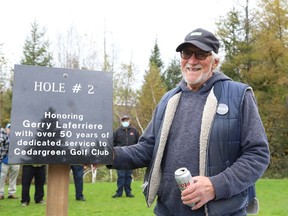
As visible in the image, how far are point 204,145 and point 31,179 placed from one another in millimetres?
7037

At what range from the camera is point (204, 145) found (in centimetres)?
246

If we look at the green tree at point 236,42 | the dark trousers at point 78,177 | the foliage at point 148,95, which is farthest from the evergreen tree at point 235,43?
the dark trousers at point 78,177

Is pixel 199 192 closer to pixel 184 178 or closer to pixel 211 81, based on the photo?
pixel 184 178

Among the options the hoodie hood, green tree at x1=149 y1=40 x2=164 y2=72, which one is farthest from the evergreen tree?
the hoodie hood

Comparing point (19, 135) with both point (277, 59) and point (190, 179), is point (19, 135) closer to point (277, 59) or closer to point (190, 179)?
point (190, 179)

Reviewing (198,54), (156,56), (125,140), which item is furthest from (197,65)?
(156,56)

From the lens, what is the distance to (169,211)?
8.73ft

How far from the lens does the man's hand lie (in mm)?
2297

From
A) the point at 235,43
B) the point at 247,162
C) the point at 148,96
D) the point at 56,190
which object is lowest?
the point at 56,190

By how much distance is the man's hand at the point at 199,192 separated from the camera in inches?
90.4

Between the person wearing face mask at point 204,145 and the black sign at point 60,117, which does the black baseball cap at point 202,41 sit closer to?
the person wearing face mask at point 204,145

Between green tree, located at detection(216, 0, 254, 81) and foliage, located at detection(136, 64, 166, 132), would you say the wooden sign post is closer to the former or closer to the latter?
green tree, located at detection(216, 0, 254, 81)

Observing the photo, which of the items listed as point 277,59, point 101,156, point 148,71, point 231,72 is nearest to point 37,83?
point 101,156

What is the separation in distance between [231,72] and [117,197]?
1756 centimetres
